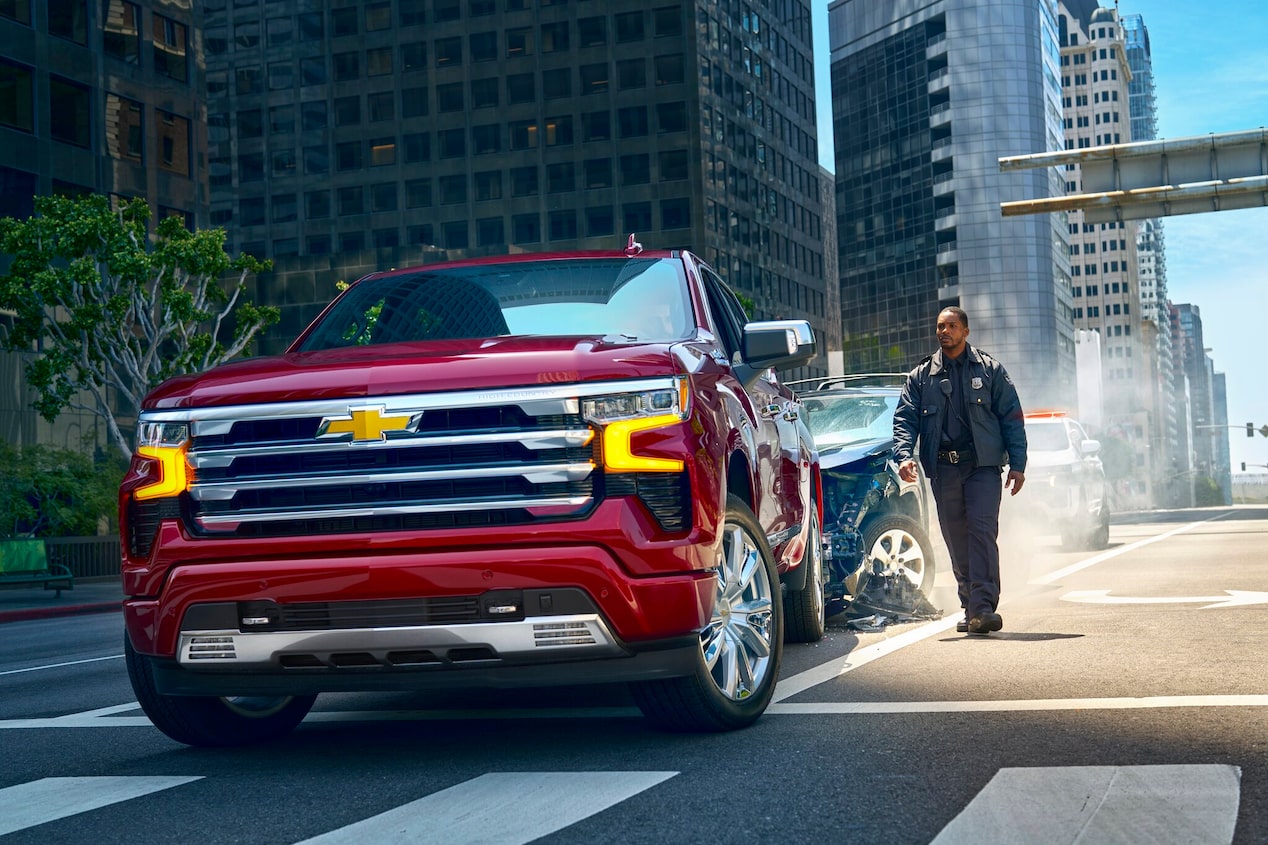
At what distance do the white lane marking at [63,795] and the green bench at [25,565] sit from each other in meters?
19.8

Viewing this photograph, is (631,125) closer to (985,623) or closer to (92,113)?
(92,113)

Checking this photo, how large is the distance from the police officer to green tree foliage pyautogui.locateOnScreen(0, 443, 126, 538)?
24546 millimetres

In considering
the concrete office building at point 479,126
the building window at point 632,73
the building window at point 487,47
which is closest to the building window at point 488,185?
the concrete office building at point 479,126

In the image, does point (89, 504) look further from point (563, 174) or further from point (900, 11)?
point (900, 11)

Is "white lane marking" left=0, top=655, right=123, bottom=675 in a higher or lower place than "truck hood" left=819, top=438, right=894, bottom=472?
lower

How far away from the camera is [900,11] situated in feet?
436

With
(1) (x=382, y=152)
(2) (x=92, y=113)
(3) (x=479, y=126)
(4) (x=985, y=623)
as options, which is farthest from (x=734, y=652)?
(1) (x=382, y=152)

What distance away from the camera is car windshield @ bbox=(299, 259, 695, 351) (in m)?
6.34

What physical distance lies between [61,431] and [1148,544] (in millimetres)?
31451

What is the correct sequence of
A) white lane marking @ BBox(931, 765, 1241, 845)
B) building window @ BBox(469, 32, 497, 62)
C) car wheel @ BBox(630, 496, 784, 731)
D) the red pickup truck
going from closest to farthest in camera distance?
white lane marking @ BBox(931, 765, 1241, 845) < the red pickup truck < car wheel @ BBox(630, 496, 784, 731) < building window @ BBox(469, 32, 497, 62)

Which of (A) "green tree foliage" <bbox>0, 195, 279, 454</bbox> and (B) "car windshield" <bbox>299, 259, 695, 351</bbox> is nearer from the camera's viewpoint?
(B) "car windshield" <bbox>299, 259, 695, 351</bbox>

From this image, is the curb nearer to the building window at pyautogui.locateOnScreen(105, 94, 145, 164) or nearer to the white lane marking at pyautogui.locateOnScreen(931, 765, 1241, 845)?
the white lane marking at pyautogui.locateOnScreen(931, 765, 1241, 845)

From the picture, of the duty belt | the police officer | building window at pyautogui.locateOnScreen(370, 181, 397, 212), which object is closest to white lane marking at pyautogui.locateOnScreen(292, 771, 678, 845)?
the police officer

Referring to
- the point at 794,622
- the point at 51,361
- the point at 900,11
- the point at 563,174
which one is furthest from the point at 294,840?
the point at 900,11
